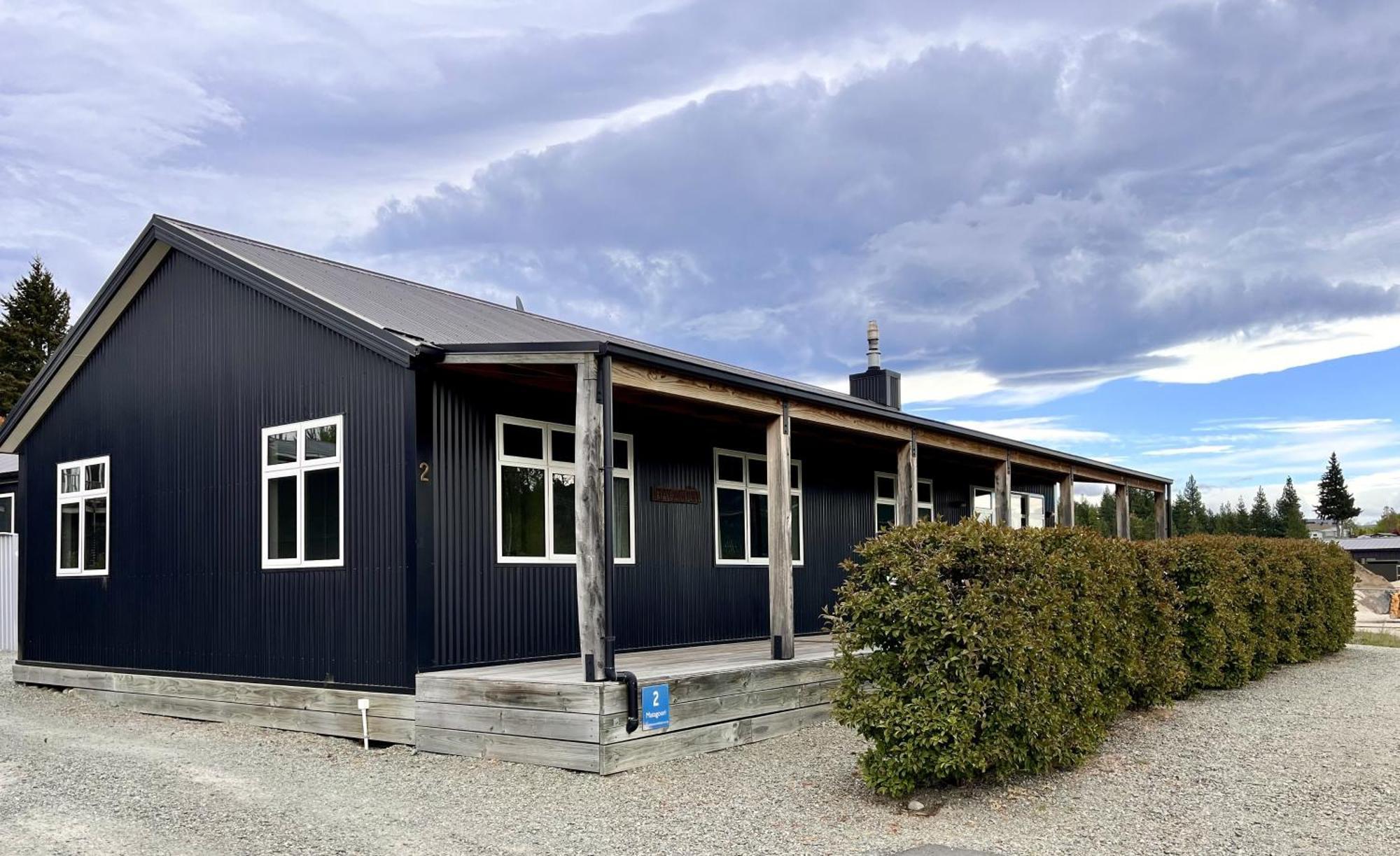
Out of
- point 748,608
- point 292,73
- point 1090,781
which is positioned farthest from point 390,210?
point 1090,781

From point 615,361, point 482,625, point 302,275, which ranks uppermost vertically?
point 302,275

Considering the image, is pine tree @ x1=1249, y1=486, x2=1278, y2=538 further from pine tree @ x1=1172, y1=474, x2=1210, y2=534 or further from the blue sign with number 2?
the blue sign with number 2

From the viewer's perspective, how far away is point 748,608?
1298 centimetres

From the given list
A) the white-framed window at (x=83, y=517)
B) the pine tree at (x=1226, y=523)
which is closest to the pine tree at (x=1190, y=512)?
the pine tree at (x=1226, y=523)

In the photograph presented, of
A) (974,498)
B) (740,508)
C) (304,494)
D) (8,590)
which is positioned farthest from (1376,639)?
(8,590)

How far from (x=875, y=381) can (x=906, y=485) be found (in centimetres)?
766

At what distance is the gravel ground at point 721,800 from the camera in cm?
590

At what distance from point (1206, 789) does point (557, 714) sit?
4048 millimetres

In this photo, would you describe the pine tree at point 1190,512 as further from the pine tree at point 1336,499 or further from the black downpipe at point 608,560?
the black downpipe at point 608,560

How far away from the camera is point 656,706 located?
777cm

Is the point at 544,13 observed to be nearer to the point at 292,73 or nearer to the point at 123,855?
the point at 292,73

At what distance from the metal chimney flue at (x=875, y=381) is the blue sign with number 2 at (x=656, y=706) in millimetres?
12255

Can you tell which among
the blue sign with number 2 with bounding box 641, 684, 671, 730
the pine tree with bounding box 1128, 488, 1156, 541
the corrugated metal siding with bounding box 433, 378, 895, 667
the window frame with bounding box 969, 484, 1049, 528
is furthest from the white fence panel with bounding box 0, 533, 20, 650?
the pine tree with bounding box 1128, 488, 1156, 541

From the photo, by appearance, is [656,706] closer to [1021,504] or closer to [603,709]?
[603,709]
